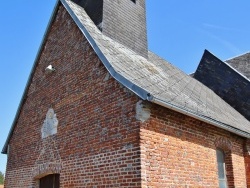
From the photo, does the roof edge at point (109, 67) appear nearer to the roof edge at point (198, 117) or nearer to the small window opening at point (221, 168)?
the roof edge at point (198, 117)

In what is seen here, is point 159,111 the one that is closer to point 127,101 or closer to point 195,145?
point 127,101

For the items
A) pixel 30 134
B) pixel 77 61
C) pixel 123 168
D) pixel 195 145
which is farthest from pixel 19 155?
pixel 195 145

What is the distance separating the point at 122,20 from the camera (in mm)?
10375

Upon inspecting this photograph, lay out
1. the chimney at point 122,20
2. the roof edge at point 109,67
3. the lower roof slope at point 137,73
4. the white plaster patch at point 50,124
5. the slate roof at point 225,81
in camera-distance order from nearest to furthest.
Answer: the roof edge at point 109,67
the lower roof slope at point 137,73
the white plaster patch at point 50,124
the chimney at point 122,20
the slate roof at point 225,81

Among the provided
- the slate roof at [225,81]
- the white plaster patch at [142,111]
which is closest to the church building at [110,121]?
the white plaster patch at [142,111]

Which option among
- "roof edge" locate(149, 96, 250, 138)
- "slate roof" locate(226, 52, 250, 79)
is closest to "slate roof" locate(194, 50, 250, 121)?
"slate roof" locate(226, 52, 250, 79)

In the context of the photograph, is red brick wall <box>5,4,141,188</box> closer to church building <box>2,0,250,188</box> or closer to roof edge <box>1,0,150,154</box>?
church building <box>2,0,250,188</box>

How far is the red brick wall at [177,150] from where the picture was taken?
6180 millimetres

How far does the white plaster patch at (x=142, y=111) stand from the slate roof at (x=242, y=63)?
915 cm

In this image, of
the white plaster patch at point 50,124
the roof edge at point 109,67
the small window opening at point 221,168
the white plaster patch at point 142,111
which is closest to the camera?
the roof edge at point 109,67

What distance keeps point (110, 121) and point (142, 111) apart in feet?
3.21

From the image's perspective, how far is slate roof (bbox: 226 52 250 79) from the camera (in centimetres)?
1446

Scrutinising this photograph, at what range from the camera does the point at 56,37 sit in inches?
400

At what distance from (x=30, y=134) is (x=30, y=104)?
1.15 meters
